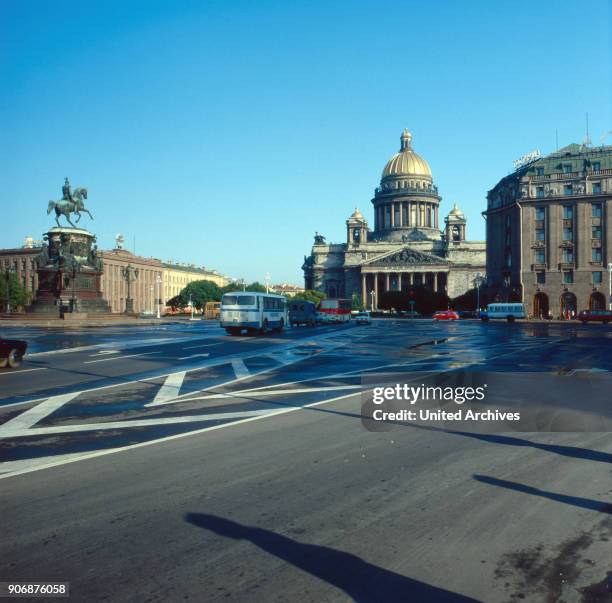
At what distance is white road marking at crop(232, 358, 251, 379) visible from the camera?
52.5ft

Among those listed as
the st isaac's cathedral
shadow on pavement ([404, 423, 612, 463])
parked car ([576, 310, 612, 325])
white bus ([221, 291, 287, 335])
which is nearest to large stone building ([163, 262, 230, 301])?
the st isaac's cathedral

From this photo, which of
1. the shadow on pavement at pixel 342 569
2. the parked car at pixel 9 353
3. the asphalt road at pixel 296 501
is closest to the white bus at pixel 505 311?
the parked car at pixel 9 353

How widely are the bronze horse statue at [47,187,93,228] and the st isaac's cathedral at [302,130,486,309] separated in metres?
88.6

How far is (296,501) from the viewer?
593cm

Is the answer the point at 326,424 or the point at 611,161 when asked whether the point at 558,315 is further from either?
the point at 326,424

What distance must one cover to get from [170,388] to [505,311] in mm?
58136

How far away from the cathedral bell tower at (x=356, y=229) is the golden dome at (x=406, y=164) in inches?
577

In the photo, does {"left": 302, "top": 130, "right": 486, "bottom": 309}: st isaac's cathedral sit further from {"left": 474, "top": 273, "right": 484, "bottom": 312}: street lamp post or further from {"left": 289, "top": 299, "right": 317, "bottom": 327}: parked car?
{"left": 289, "top": 299, "right": 317, "bottom": 327}: parked car

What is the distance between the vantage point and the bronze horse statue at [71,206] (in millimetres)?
53688

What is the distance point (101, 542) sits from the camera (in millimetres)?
4953

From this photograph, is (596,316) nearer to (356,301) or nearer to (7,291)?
(7,291)

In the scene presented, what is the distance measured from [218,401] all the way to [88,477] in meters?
5.18

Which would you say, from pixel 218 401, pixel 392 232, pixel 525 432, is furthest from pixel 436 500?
pixel 392 232

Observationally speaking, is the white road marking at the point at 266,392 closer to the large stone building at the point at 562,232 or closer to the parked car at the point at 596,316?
the parked car at the point at 596,316
